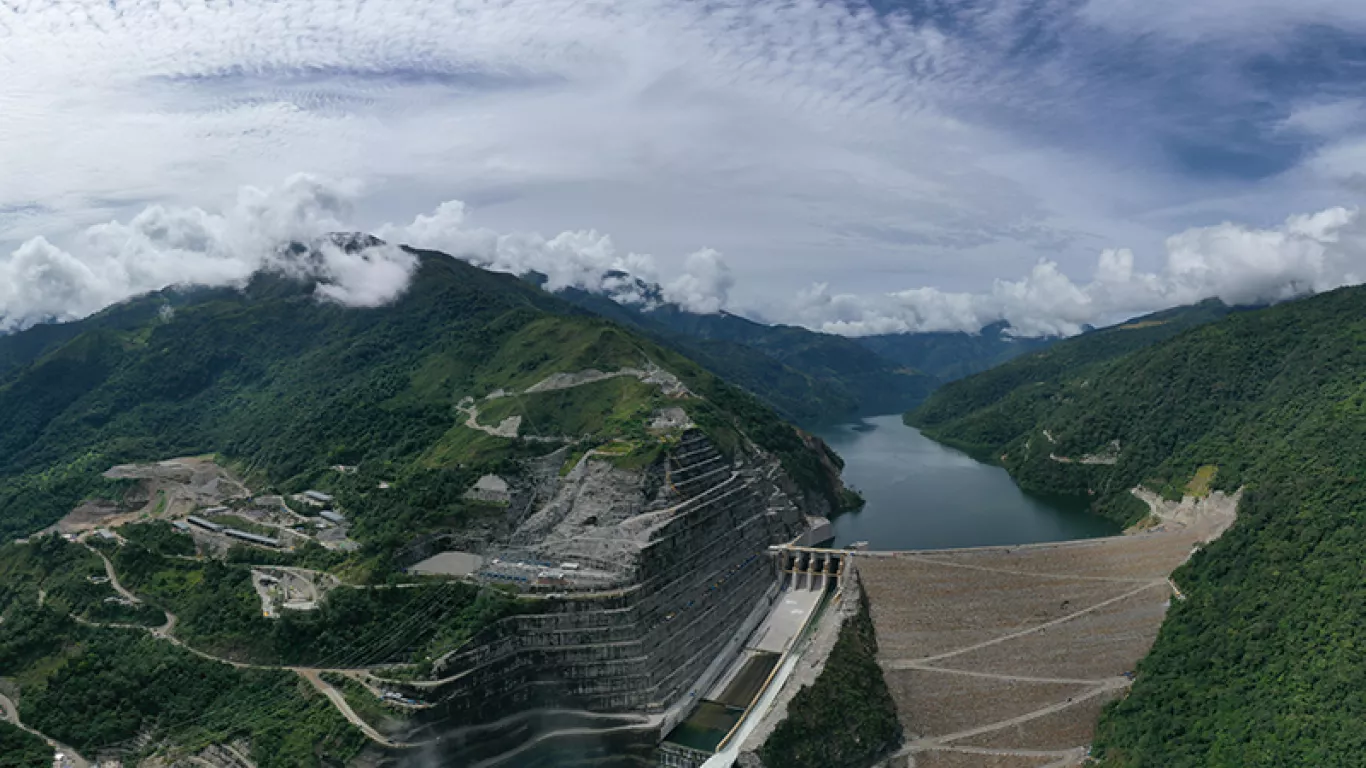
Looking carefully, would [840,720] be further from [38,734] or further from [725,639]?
[38,734]

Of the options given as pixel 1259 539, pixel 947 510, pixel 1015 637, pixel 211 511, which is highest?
pixel 1259 539

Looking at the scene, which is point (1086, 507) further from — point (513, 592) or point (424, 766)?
point (424, 766)

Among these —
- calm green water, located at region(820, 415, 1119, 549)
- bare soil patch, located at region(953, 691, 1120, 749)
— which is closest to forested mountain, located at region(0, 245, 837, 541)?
calm green water, located at region(820, 415, 1119, 549)

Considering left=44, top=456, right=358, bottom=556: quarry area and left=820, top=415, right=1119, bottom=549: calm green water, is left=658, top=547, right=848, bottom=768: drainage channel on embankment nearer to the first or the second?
left=820, top=415, right=1119, bottom=549: calm green water

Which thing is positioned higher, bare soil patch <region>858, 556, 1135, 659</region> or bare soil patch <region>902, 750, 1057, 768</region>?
bare soil patch <region>858, 556, 1135, 659</region>

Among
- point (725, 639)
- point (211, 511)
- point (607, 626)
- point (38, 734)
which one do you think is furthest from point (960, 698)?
point (211, 511)

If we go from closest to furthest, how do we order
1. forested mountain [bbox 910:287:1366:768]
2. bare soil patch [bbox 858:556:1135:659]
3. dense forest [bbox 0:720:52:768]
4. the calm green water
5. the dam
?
dense forest [bbox 0:720:52:768] < forested mountain [bbox 910:287:1366:768] < the dam < bare soil patch [bbox 858:556:1135:659] < the calm green water

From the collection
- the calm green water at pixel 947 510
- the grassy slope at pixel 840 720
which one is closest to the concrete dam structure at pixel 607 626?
the grassy slope at pixel 840 720
